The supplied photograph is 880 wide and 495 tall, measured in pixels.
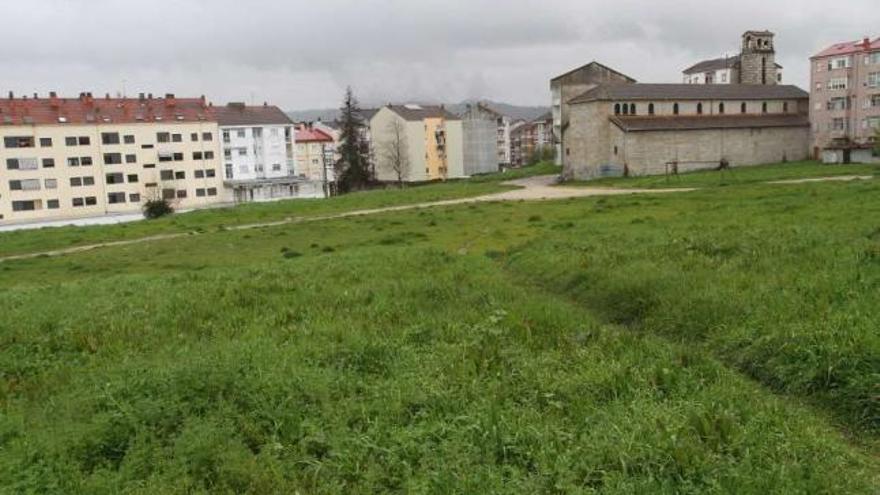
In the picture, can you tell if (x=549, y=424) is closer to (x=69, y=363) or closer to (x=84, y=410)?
(x=84, y=410)

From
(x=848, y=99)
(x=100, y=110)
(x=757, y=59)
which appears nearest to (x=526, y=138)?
(x=757, y=59)

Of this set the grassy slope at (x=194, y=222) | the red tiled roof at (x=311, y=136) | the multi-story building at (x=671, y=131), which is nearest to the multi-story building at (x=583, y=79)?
the multi-story building at (x=671, y=131)

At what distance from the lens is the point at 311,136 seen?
127000 millimetres

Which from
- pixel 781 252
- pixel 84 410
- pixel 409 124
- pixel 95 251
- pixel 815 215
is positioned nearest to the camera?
pixel 84 410

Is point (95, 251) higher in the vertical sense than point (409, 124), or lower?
lower

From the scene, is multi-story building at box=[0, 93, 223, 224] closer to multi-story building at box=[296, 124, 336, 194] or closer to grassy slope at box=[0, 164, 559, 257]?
multi-story building at box=[296, 124, 336, 194]

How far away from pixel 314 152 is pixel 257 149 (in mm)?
27793

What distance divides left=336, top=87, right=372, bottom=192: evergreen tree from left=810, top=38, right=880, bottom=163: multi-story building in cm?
5284

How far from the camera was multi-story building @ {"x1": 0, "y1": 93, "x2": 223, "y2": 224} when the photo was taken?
8188cm

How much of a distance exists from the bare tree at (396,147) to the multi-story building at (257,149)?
58.8 feet

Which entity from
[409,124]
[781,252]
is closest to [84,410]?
[781,252]

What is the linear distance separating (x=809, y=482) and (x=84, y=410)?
8036 millimetres

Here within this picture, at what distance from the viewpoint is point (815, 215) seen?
2439 cm

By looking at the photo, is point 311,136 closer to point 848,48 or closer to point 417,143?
point 417,143
